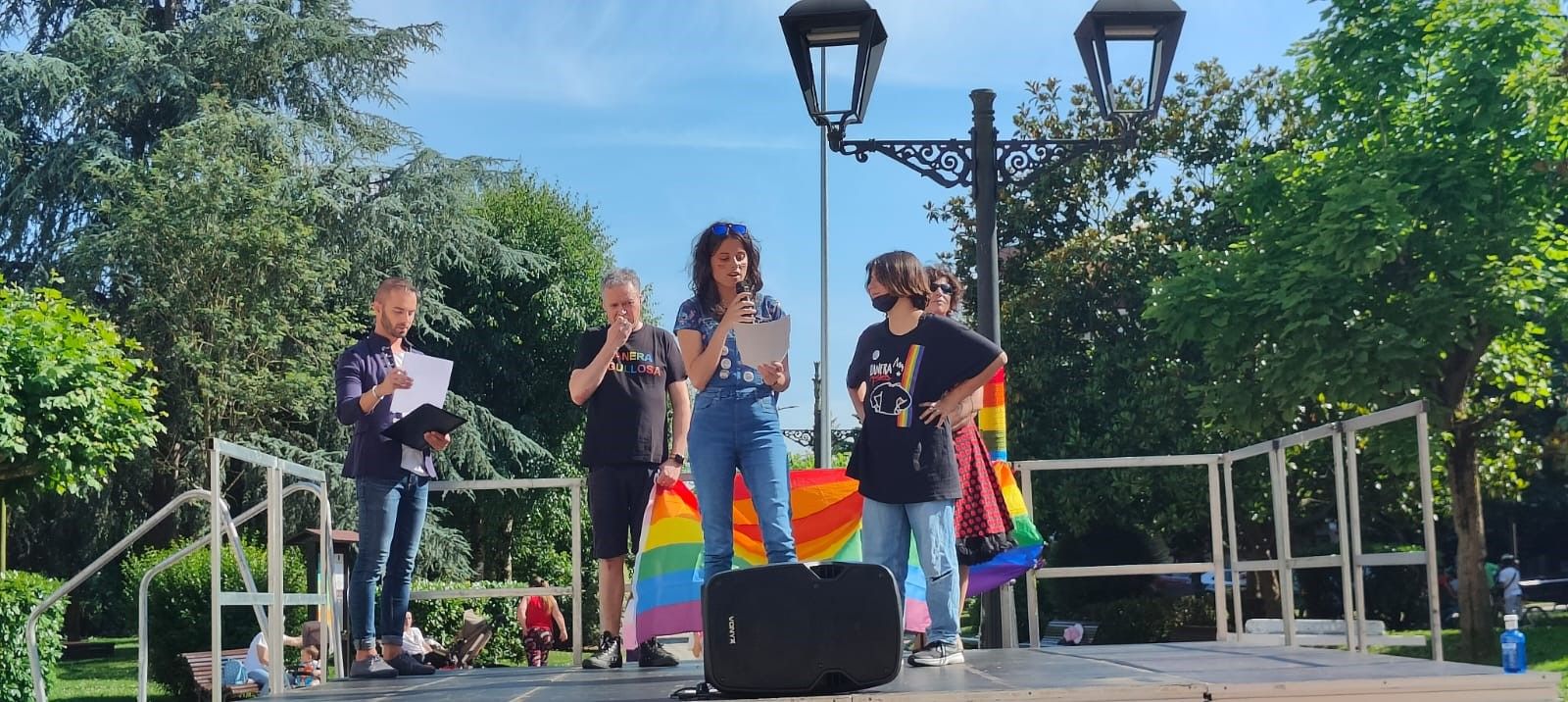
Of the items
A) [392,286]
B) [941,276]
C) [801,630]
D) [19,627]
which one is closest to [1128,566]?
[941,276]

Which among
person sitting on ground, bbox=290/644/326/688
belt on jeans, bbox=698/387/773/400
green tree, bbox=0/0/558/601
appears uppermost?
green tree, bbox=0/0/558/601

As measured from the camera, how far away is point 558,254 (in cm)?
3522

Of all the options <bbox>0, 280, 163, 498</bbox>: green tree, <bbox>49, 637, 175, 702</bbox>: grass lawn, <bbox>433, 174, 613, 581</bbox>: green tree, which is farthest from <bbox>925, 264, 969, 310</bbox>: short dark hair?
<bbox>433, 174, 613, 581</bbox>: green tree

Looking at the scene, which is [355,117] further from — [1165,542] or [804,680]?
[804,680]

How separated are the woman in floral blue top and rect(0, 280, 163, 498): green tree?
11.9 meters

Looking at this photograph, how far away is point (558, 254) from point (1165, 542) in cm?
1573

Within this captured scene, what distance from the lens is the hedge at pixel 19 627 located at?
47.4 feet

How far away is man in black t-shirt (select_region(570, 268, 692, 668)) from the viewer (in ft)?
20.1

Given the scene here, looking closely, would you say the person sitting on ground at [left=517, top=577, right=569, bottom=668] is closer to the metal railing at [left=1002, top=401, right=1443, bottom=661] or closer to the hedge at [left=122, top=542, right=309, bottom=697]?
the hedge at [left=122, top=542, right=309, bottom=697]

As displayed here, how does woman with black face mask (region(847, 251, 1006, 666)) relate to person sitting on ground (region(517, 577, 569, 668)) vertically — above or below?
above

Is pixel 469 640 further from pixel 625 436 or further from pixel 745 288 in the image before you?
pixel 745 288

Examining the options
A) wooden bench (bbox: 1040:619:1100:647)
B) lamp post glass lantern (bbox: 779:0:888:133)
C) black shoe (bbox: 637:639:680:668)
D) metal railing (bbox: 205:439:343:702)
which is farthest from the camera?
wooden bench (bbox: 1040:619:1100:647)

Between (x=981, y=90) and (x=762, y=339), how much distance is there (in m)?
3.71

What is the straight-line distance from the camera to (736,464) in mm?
5609
